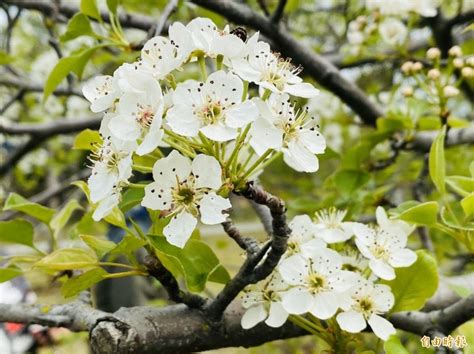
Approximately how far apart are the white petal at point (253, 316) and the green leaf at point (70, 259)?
0.69 feet

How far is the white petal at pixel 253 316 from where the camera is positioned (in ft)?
2.53

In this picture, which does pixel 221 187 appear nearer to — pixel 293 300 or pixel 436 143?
pixel 293 300

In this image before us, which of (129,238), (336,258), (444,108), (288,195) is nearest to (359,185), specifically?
(444,108)

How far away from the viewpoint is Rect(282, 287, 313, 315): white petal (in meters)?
0.72

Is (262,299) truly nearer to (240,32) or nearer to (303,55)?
(240,32)

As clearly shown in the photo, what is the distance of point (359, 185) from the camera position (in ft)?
3.89

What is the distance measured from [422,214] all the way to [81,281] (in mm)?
450

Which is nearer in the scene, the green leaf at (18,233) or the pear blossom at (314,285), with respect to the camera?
the pear blossom at (314,285)

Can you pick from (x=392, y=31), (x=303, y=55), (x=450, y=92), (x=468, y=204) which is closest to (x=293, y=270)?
(x=468, y=204)

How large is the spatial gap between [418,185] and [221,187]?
102cm

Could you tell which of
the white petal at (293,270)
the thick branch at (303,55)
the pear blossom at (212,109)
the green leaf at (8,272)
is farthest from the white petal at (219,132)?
the thick branch at (303,55)

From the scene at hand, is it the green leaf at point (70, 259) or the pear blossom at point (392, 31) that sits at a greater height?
the pear blossom at point (392, 31)

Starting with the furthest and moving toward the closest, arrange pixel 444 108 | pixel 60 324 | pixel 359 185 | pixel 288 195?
1. pixel 288 195
2. pixel 444 108
3. pixel 359 185
4. pixel 60 324

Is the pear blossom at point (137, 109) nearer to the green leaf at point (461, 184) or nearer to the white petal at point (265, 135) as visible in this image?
the white petal at point (265, 135)
